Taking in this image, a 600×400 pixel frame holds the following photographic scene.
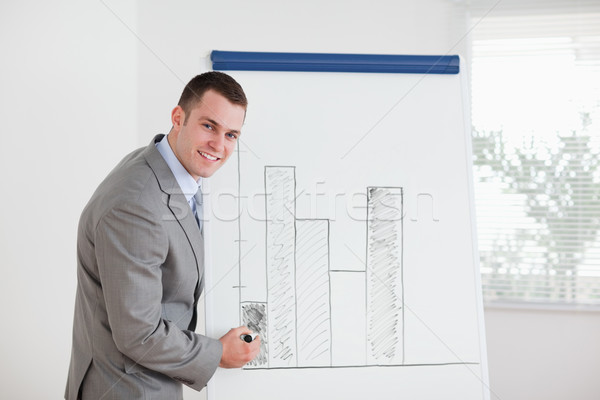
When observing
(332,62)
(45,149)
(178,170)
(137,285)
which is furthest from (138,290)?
(45,149)

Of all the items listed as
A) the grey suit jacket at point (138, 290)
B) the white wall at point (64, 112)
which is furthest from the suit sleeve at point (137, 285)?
the white wall at point (64, 112)

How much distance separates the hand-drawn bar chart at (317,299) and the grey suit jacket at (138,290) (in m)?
0.19

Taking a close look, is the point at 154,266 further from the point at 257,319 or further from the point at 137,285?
the point at 257,319

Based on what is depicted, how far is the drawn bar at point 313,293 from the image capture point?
151 cm

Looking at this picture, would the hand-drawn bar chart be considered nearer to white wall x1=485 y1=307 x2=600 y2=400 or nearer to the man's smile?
the man's smile

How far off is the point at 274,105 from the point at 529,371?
1.87 metres

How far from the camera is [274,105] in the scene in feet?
5.16

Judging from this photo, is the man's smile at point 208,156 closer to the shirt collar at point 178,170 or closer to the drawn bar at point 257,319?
the shirt collar at point 178,170

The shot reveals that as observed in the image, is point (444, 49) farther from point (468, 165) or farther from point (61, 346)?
point (61, 346)

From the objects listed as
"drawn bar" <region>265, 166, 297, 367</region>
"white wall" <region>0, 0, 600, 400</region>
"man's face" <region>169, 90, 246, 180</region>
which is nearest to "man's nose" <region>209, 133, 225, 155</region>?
"man's face" <region>169, 90, 246, 180</region>

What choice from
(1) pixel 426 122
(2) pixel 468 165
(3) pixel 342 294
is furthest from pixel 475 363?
(1) pixel 426 122

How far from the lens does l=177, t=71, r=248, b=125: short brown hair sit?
1340mm

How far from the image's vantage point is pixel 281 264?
1.53m

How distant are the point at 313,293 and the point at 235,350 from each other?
0.27 meters
